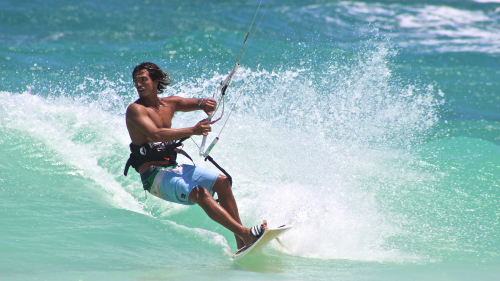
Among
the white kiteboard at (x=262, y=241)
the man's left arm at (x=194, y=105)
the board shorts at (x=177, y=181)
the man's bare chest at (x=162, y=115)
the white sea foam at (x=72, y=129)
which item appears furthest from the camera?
the white sea foam at (x=72, y=129)

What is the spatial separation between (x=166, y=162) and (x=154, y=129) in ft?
1.24

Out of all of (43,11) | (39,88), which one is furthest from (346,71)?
(43,11)

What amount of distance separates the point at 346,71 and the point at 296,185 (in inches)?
171

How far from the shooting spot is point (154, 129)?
142 inches

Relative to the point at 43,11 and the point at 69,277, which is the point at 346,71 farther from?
the point at 43,11

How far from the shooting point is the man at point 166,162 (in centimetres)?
364

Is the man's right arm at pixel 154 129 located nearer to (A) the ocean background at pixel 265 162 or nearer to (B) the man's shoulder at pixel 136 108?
(B) the man's shoulder at pixel 136 108

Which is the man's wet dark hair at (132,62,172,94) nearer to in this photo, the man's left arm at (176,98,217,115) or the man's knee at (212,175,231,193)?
the man's left arm at (176,98,217,115)

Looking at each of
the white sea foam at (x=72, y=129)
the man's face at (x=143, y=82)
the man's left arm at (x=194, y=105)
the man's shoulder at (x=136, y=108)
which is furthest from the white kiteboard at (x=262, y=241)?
the white sea foam at (x=72, y=129)

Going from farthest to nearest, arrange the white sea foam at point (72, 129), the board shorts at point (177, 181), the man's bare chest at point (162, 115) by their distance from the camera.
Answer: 1. the white sea foam at point (72, 129)
2. the man's bare chest at point (162, 115)
3. the board shorts at point (177, 181)

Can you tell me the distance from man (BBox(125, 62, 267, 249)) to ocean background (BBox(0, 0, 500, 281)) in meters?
0.36

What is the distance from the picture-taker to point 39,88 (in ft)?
28.0

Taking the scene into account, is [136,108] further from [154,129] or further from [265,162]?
[265,162]

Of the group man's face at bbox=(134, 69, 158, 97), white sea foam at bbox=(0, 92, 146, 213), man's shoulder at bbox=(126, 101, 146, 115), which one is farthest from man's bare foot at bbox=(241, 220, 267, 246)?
white sea foam at bbox=(0, 92, 146, 213)
